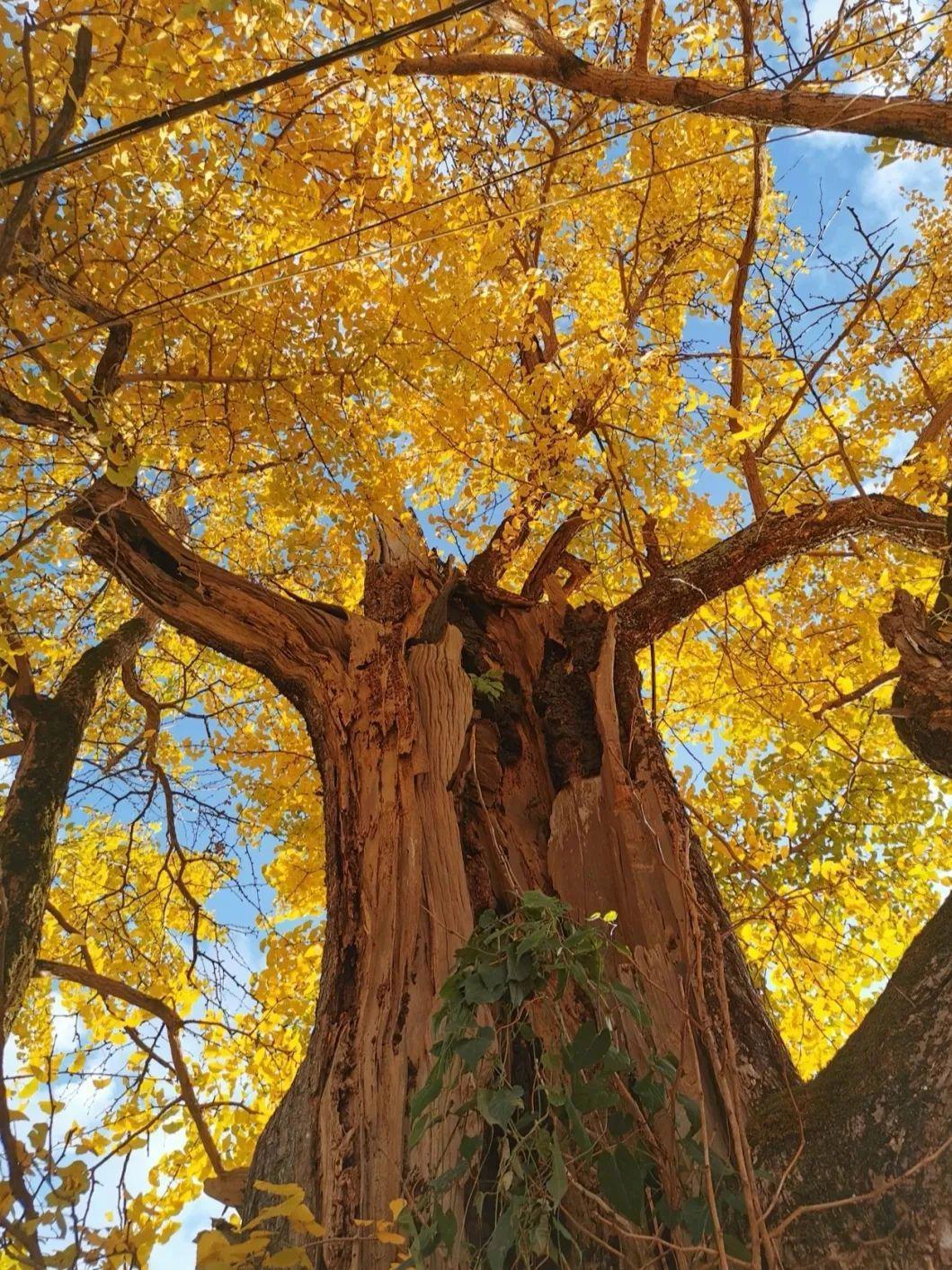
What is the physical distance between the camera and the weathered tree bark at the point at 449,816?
2.02 m

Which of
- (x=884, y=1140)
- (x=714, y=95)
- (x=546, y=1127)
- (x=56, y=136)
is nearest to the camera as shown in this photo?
(x=884, y=1140)

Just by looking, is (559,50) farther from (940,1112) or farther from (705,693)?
(705,693)

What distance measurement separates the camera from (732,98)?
9.17 feet

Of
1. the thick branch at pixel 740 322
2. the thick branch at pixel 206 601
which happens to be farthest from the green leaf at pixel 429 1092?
the thick branch at pixel 740 322

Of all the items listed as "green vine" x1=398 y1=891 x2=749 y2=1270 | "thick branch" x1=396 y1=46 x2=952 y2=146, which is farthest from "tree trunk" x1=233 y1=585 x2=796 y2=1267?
"thick branch" x1=396 y1=46 x2=952 y2=146

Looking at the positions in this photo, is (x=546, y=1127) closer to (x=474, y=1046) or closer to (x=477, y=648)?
(x=474, y=1046)

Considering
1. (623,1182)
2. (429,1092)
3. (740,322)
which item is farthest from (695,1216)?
(740,322)

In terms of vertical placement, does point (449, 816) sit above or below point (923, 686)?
above

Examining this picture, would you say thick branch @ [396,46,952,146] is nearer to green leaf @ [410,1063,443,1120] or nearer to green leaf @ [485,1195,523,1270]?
green leaf @ [410,1063,443,1120]

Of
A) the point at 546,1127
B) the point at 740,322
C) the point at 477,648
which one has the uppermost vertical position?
the point at 740,322

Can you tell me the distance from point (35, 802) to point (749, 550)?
3.55m

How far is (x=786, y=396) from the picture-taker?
5301mm

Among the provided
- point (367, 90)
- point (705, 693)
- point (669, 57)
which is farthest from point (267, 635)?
point (669, 57)

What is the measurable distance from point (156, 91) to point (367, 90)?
149 centimetres
